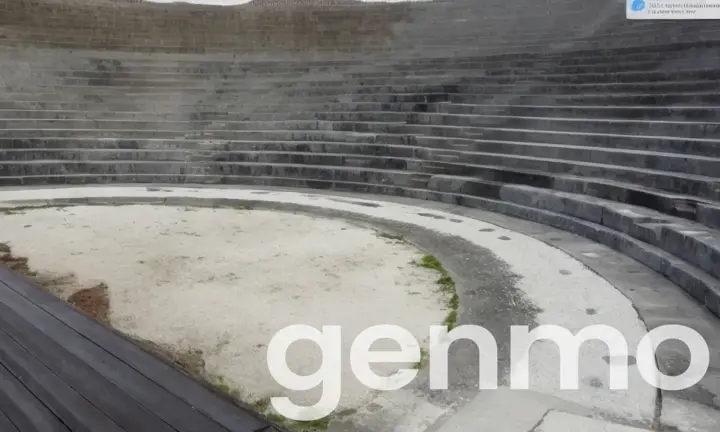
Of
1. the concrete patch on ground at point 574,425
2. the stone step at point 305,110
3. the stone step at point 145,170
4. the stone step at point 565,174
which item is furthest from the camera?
the stone step at point 145,170

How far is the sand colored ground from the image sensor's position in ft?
9.64

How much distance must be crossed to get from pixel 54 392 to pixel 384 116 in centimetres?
746

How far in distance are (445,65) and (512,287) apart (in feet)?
23.4

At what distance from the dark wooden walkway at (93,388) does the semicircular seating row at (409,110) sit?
2.81 metres

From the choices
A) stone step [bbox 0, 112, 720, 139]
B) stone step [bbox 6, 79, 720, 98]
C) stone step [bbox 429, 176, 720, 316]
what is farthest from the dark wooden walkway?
stone step [bbox 6, 79, 720, 98]

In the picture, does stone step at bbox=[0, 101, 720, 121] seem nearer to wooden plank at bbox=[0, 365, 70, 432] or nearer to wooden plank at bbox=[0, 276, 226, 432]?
wooden plank at bbox=[0, 276, 226, 432]

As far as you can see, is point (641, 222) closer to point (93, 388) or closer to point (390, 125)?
point (93, 388)

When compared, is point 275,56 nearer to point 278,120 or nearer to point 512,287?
point 278,120

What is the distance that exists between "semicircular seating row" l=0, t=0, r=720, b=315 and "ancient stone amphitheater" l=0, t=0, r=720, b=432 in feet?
0.10

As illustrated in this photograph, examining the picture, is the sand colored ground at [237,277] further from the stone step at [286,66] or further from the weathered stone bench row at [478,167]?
the stone step at [286,66]

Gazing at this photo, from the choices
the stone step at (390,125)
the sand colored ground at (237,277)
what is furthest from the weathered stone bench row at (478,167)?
the sand colored ground at (237,277)

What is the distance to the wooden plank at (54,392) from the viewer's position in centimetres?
180

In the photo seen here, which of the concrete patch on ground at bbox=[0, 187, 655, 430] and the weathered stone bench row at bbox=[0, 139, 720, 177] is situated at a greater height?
the weathered stone bench row at bbox=[0, 139, 720, 177]

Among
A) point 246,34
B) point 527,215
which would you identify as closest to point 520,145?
point 527,215
